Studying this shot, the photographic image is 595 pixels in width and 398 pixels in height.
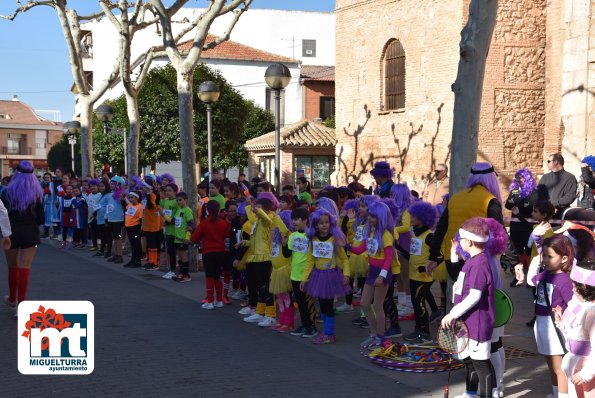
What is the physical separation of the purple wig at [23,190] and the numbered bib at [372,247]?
4.50 meters

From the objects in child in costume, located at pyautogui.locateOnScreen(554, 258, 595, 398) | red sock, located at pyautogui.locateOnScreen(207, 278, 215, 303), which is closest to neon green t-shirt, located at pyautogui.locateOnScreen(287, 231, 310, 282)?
red sock, located at pyautogui.locateOnScreen(207, 278, 215, 303)

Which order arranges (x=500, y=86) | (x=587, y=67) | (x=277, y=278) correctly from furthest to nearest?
(x=500, y=86), (x=587, y=67), (x=277, y=278)

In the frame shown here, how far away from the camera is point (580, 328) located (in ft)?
16.4

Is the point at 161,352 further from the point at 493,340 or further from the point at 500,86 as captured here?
the point at 500,86

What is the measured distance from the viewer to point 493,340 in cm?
606

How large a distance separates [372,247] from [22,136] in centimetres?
8883

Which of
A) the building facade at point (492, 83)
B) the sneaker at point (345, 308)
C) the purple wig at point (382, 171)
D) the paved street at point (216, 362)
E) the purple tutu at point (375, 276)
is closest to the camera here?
the paved street at point (216, 362)

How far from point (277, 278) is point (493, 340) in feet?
11.9

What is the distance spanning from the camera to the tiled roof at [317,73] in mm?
51125

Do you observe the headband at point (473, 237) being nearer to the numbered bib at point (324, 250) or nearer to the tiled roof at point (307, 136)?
the numbered bib at point (324, 250)

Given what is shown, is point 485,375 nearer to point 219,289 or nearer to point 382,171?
point 382,171

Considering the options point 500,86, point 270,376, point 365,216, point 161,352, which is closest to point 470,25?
point 365,216

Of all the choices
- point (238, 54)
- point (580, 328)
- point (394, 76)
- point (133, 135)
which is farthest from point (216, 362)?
point (238, 54)

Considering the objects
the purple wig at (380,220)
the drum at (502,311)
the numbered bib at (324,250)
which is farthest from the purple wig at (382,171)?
the drum at (502,311)
